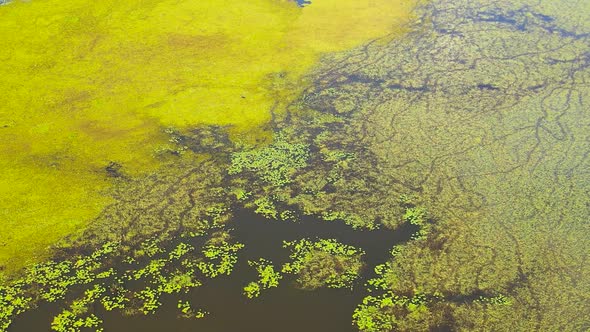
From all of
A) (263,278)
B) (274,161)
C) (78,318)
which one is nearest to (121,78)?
(274,161)

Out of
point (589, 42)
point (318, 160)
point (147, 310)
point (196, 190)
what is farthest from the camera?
point (589, 42)

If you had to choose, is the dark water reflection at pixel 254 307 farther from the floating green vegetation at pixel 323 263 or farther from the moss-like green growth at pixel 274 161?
the moss-like green growth at pixel 274 161

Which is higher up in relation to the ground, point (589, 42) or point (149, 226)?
point (589, 42)

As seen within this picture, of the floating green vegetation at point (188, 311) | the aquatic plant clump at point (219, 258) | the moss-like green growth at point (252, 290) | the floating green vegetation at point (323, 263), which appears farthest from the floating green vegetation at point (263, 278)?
the floating green vegetation at point (188, 311)

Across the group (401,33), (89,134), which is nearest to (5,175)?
(89,134)

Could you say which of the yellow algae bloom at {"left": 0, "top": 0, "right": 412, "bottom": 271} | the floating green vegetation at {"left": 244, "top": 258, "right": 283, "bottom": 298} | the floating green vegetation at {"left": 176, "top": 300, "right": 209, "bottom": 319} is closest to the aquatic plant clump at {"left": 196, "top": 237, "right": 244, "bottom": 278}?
the floating green vegetation at {"left": 244, "top": 258, "right": 283, "bottom": 298}

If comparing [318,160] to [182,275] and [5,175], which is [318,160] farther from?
[5,175]

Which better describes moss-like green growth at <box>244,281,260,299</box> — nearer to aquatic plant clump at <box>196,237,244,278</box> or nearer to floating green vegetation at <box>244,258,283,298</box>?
floating green vegetation at <box>244,258,283,298</box>
